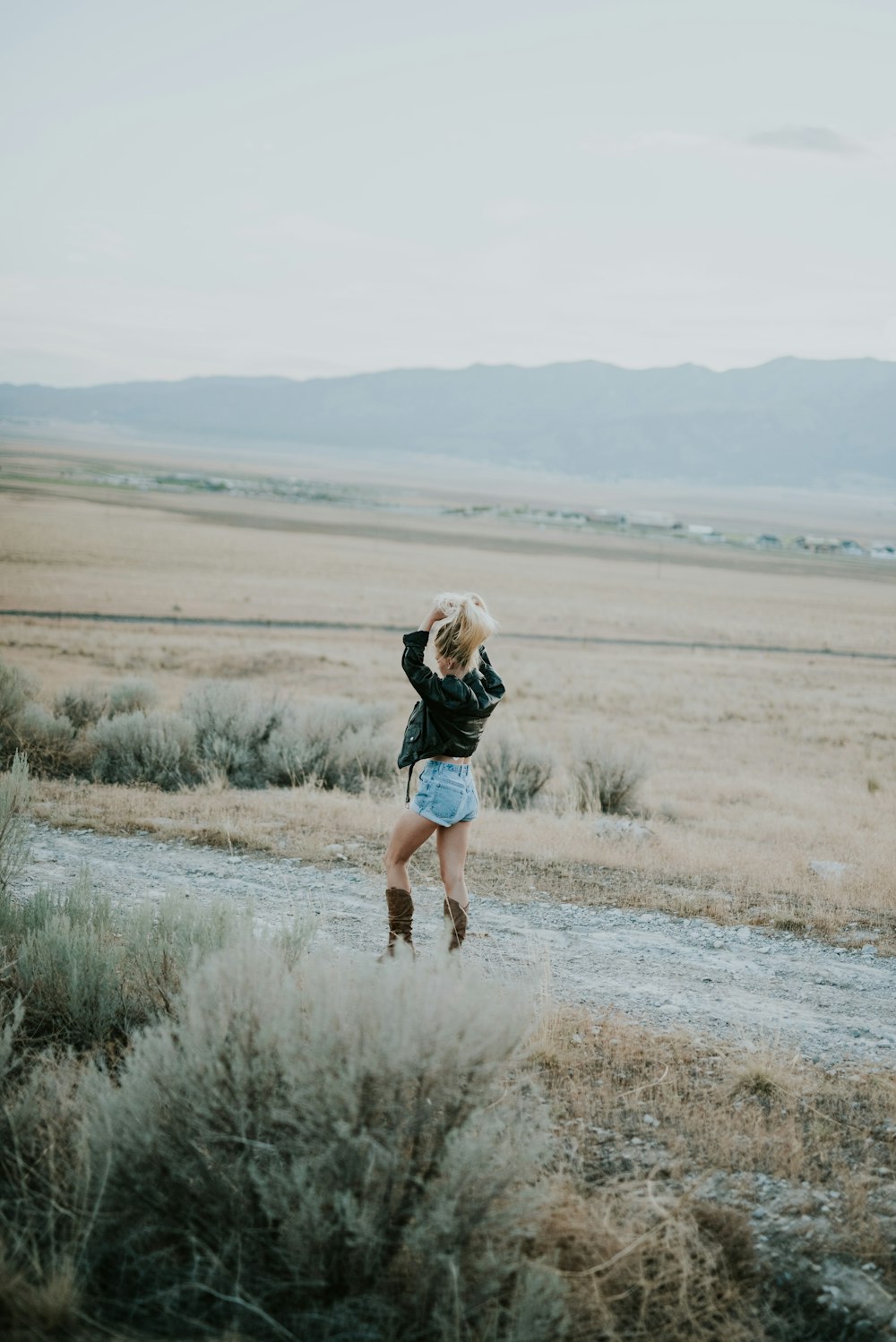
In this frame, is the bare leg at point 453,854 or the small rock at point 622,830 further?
the small rock at point 622,830

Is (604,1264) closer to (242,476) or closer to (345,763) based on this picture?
(345,763)

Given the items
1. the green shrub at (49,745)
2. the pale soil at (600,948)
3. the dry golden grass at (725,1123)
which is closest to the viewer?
the dry golden grass at (725,1123)

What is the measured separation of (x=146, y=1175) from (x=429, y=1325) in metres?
0.97

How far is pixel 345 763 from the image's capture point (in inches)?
483

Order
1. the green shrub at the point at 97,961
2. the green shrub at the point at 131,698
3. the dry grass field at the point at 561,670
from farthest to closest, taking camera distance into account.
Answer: the green shrub at the point at 131,698, the dry grass field at the point at 561,670, the green shrub at the point at 97,961

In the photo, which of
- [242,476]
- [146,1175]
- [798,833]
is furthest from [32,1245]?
[242,476]

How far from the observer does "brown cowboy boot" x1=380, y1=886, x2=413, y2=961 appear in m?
5.25

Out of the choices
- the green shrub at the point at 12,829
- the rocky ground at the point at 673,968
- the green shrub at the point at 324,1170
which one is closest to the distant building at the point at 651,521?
the rocky ground at the point at 673,968

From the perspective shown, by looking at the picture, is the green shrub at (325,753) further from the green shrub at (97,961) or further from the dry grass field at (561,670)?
the green shrub at (97,961)

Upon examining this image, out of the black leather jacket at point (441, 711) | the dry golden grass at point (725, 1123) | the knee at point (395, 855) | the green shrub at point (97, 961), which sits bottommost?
the dry golden grass at point (725, 1123)

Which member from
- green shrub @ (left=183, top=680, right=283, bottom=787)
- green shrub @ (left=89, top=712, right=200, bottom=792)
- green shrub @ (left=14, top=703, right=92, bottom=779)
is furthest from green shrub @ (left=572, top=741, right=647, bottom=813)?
green shrub @ (left=14, top=703, right=92, bottom=779)

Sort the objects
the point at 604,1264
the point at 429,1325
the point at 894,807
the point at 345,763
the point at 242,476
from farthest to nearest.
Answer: the point at 242,476 → the point at 894,807 → the point at 345,763 → the point at 604,1264 → the point at 429,1325

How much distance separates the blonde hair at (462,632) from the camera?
5.13 meters

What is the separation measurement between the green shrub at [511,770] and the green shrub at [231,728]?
2.69m
